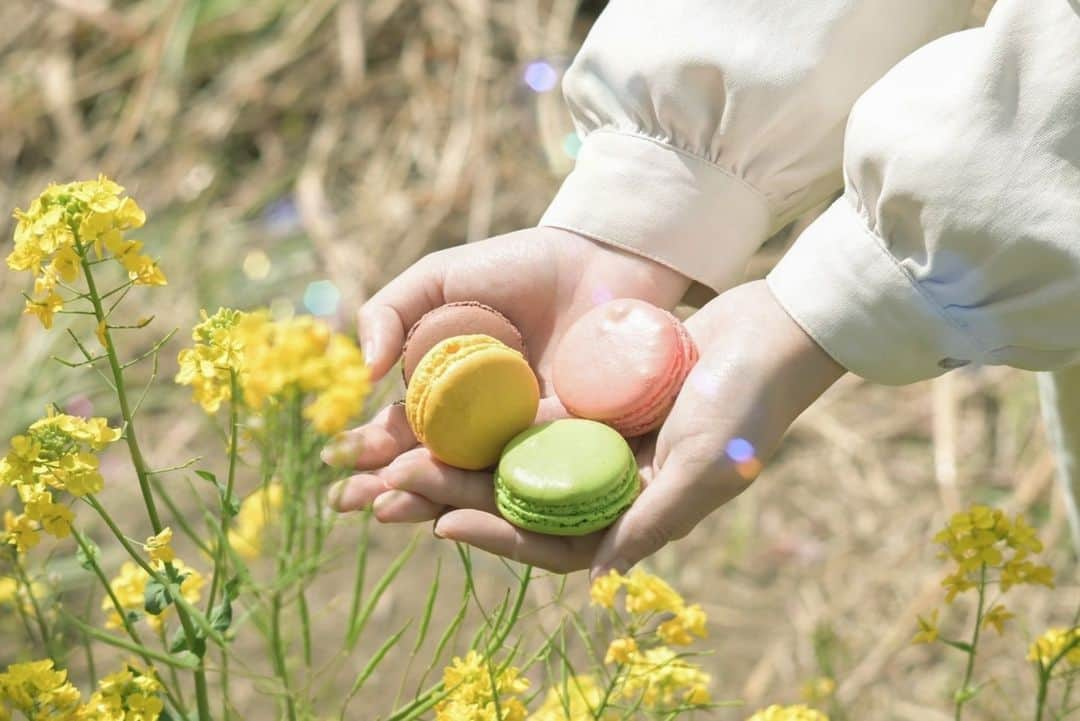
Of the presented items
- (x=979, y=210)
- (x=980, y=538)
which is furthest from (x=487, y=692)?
(x=979, y=210)

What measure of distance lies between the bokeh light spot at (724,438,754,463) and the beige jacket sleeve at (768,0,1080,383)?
0.11 meters

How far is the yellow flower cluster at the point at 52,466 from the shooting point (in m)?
0.79

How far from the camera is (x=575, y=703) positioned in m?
0.99

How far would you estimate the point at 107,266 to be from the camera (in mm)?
2395

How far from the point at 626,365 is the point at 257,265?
1.35 m

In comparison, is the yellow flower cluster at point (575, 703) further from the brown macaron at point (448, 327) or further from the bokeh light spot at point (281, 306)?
the bokeh light spot at point (281, 306)

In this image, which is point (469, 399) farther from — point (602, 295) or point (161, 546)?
point (161, 546)

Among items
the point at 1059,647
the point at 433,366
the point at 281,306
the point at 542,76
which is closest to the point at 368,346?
the point at 433,366

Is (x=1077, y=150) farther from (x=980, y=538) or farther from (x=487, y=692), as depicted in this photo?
(x=487, y=692)

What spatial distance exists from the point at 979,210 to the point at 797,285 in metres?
0.16

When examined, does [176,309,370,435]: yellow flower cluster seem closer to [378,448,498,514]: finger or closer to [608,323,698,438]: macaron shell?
[378,448,498,514]: finger

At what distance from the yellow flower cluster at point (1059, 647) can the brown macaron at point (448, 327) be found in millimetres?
540

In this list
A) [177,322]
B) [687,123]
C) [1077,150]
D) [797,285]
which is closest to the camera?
[1077,150]

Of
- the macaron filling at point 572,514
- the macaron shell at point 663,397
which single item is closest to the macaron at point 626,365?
the macaron shell at point 663,397
